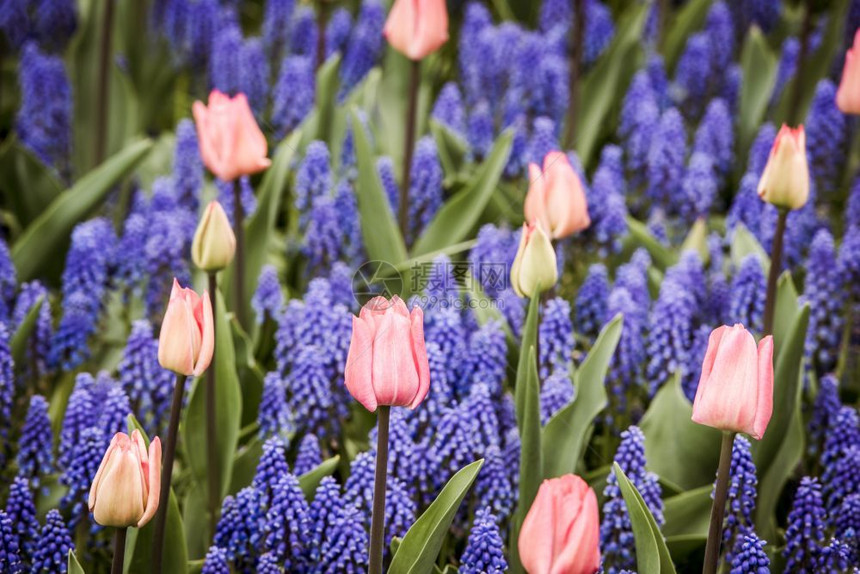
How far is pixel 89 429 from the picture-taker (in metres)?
2.02

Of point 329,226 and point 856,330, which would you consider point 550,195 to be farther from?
point 856,330

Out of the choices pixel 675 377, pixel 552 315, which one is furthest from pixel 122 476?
pixel 675 377

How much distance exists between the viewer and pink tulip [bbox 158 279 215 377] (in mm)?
1722

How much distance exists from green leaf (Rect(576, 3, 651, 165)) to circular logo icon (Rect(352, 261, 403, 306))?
1.09m

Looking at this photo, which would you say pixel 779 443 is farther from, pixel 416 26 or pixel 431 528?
pixel 416 26

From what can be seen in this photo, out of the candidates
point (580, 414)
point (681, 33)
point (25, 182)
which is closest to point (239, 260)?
point (580, 414)

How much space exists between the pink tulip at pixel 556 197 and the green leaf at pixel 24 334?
1.06 m

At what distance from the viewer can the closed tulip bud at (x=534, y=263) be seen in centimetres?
198

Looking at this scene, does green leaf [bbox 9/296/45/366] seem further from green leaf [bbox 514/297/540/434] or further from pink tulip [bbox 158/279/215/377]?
green leaf [bbox 514/297/540/434]

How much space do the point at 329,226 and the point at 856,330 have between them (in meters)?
1.34

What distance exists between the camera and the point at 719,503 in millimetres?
1731

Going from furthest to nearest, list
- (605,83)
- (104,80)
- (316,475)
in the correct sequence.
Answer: (605,83) → (104,80) → (316,475)

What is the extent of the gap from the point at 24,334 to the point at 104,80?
1.34m

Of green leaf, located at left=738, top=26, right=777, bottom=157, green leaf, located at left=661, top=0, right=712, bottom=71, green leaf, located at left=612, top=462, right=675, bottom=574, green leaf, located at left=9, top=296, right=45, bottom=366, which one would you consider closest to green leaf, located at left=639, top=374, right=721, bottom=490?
green leaf, located at left=612, top=462, right=675, bottom=574
